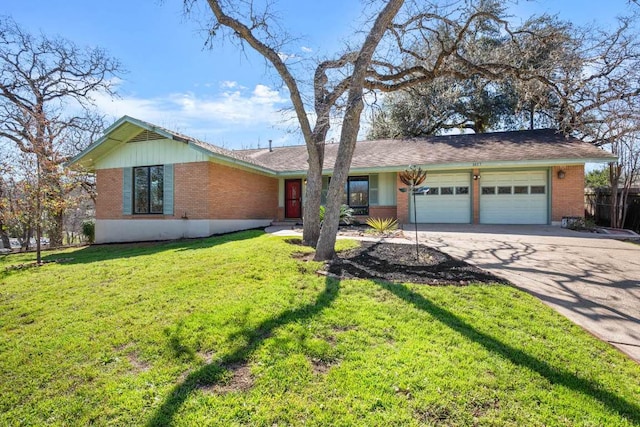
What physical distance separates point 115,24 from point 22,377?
33.9 ft

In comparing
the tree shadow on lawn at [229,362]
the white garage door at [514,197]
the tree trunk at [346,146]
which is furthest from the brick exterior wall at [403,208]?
the tree shadow on lawn at [229,362]

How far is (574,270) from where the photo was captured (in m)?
5.70

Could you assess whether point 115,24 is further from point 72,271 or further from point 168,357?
point 168,357

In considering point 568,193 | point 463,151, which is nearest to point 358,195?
point 463,151

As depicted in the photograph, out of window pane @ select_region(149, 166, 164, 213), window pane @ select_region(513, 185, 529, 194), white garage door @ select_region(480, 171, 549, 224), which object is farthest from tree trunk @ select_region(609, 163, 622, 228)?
window pane @ select_region(149, 166, 164, 213)

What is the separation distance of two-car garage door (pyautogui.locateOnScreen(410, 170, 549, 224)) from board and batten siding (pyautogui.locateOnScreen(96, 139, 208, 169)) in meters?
9.38

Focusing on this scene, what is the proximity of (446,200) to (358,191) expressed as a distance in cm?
399

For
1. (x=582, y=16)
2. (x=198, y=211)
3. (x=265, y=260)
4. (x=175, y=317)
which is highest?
(x=582, y=16)

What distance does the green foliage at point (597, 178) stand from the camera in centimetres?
1607

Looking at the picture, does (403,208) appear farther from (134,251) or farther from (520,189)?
(134,251)

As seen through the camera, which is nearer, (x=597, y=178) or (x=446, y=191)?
(x=446, y=191)

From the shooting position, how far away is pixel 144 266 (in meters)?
6.43

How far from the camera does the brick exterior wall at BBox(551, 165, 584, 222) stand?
11758 millimetres

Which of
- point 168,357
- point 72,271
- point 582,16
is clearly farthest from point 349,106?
point 582,16
